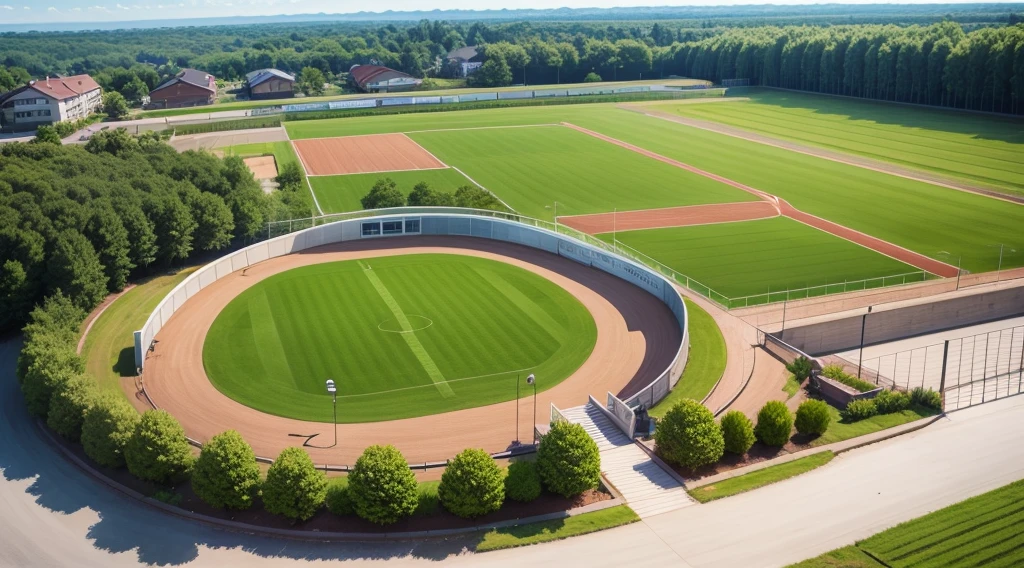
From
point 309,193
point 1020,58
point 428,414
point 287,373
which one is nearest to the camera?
point 428,414

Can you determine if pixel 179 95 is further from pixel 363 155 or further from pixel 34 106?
pixel 363 155

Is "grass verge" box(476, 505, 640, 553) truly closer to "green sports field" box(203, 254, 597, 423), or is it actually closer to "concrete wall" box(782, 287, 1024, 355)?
"green sports field" box(203, 254, 597, 423)

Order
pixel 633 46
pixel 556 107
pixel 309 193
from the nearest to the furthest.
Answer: pixel 309 193, pixel 556 107, pixel 633 46

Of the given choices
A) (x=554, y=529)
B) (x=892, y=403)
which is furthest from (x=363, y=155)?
(x=554, y=529)

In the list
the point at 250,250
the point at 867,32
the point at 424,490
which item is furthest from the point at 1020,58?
the point at 424,490

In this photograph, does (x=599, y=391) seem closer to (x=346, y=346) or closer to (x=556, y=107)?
(x=346, y=346)

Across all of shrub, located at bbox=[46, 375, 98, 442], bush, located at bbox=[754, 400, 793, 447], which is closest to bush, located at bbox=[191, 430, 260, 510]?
shrub, located at bbox=[46, 375, 98, 442]
